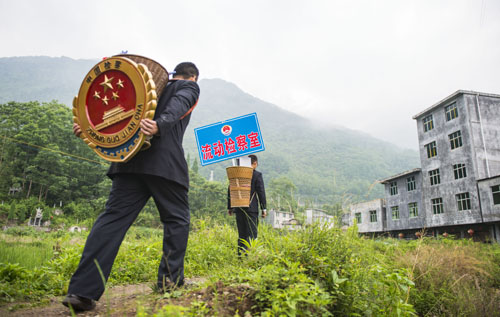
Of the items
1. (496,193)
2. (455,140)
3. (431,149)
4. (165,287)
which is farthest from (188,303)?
(431,149)

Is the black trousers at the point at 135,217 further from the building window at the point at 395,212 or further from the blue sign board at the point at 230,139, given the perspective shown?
the building window at the point at 395,212

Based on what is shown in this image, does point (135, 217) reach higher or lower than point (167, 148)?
lower

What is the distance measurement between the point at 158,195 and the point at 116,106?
786mm

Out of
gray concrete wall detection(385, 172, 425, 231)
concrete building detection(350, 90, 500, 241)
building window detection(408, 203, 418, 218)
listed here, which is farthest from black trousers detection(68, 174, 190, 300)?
building window detection(408, 203, 418, 218)

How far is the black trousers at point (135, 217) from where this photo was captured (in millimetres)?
2295

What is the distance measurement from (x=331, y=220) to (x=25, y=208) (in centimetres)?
4113

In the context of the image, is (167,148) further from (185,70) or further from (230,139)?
(230,139)

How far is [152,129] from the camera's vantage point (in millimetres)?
2258

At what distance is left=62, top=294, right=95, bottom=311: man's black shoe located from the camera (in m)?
2.07

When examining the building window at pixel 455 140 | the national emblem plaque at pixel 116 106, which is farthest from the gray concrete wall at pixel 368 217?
the national emblem plaque at pixel 116 106

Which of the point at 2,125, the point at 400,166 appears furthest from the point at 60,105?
the point at 400,166

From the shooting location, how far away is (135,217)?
98.4 inches

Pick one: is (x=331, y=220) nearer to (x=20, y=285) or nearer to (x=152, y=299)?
(x=152, y=299)

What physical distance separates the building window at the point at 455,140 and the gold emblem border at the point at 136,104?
88.8 ft
